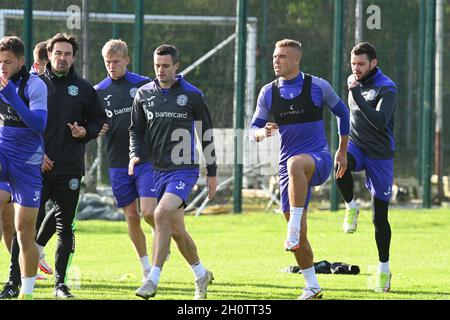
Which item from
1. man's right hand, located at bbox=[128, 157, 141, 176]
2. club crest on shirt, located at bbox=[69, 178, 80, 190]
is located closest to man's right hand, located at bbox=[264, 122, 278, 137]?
man's right hand, located at bbox=[128, 157, 141, 176]

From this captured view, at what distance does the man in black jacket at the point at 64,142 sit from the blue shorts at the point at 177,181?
73 centimetres

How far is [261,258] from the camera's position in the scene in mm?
14297

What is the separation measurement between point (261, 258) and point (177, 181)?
449cm

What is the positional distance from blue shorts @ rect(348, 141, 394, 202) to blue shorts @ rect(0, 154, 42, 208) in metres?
3.62

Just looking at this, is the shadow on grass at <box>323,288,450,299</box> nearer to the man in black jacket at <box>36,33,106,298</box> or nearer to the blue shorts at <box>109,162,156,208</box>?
the blue shorts at <box>109,162,156,208</box>

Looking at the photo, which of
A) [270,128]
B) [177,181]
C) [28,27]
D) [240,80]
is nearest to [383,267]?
[270,128]

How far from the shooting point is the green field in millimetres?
10984

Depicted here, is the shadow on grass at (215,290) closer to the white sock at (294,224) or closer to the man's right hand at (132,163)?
the white sock at (294,224)

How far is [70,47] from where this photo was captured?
10.2m

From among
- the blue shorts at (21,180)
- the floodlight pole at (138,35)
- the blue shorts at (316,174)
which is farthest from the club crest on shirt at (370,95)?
the floodlight pole at (138,35)

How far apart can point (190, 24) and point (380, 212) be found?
39.1ft

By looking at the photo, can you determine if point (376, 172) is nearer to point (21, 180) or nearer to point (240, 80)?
point (21, 180)

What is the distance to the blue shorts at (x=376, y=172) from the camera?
11492 millimetres
